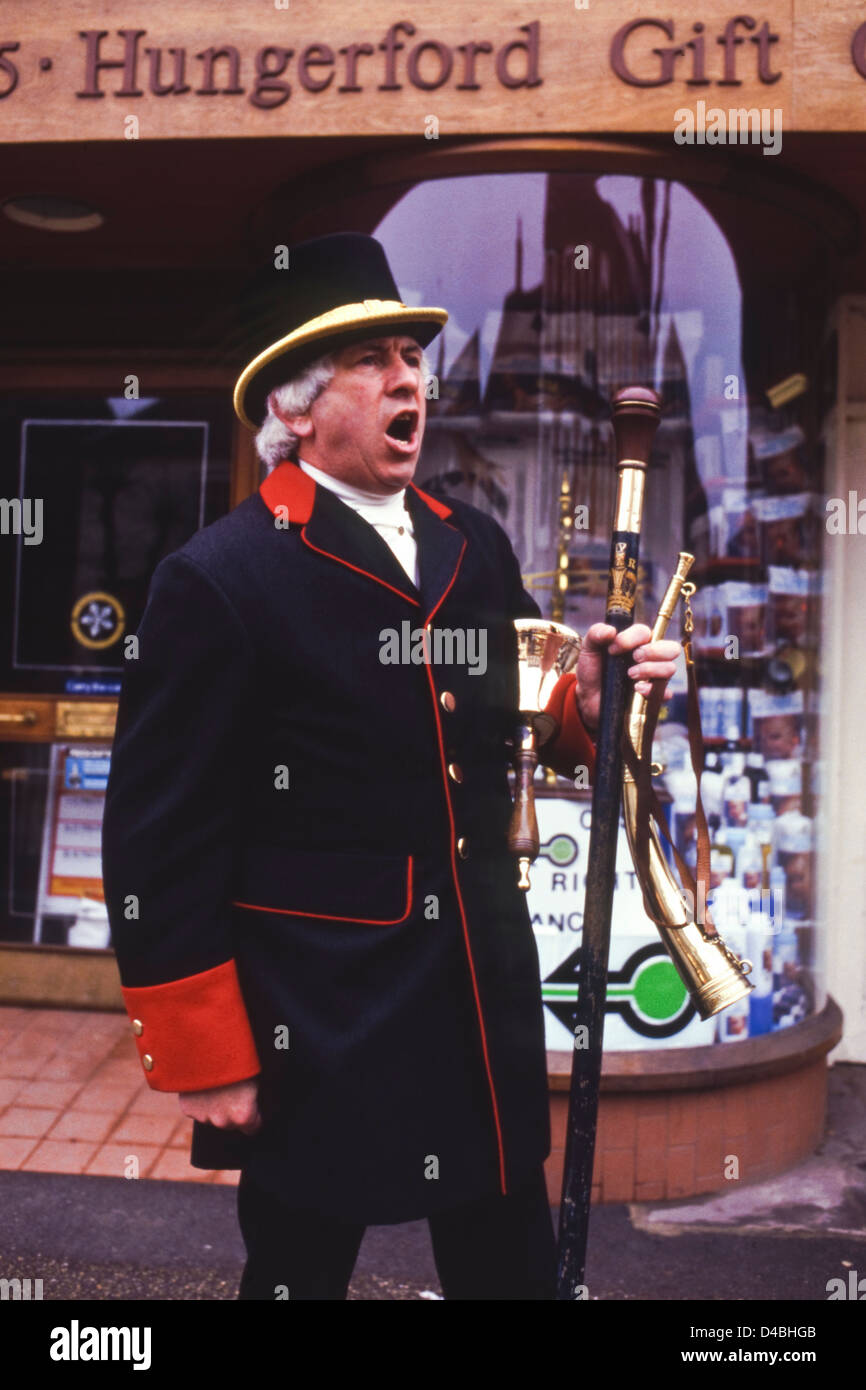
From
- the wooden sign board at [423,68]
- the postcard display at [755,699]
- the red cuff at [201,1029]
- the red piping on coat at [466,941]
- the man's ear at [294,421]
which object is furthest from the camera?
the postcard display at [755,699]

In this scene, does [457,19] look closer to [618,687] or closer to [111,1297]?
[618,687]

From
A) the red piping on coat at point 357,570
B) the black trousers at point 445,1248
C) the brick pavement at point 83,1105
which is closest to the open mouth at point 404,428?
the red piping on coat at point 357,570

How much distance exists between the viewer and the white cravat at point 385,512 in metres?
1.95

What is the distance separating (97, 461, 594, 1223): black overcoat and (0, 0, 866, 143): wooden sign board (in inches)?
75.3

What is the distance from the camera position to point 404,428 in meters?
1.90

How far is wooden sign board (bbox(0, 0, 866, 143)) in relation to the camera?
3195 mm

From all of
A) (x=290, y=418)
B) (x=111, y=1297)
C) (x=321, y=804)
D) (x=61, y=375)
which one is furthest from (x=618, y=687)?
(x=61, y=375)

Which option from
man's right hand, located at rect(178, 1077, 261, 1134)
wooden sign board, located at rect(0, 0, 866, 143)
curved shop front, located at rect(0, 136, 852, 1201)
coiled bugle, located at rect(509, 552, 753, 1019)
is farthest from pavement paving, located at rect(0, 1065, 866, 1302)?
wooden sign board, located at rect(0, 0, 866, 143)

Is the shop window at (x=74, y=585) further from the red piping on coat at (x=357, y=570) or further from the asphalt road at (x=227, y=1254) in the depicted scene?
the red piping on coat at (x=357, y=570)

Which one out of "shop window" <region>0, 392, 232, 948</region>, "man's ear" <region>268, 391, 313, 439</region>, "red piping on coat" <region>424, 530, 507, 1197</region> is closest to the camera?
"red piping on coat" <region>424, 530, 507, 1197</region>

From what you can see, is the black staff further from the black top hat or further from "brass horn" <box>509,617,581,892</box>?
the black top hat

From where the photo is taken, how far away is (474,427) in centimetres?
382

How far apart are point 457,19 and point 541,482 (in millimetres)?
1317

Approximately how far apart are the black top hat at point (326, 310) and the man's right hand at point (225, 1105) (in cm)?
109
